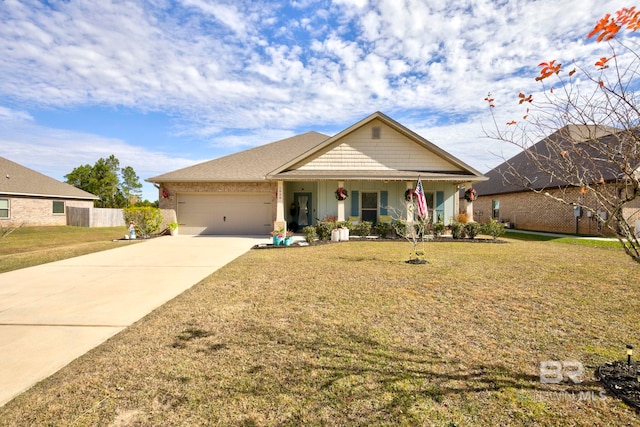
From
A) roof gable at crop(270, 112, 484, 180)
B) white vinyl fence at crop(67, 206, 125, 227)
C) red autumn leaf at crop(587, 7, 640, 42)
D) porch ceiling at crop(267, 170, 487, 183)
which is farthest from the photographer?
white vinyl fence at crop(67, 206, 125, 227)

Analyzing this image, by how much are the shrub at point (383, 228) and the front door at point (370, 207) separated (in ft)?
3.89

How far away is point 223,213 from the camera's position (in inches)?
684

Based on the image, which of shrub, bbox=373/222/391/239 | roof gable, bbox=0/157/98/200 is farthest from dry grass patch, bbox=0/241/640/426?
roof gable, bbox=0/157/98/200

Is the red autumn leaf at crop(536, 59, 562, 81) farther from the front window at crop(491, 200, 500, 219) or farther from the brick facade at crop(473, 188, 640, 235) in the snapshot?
the front window at crop(491, 200, 500, 219)

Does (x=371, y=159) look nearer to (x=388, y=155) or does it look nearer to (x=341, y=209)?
(x=388, y=155)

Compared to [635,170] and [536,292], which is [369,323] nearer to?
[635,170]

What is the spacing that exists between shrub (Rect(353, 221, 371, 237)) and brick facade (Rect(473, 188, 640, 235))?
28.5 ft

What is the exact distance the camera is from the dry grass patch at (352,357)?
246cm

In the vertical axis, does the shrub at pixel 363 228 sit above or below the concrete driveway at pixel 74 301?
above

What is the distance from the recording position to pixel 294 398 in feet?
8.63

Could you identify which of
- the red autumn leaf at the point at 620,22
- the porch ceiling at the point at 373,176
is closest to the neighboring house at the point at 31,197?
the porch ceiling at the point at 373,176

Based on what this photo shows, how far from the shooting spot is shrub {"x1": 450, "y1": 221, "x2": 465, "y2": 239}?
48.4 feet

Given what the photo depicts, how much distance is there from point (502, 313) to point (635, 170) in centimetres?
275

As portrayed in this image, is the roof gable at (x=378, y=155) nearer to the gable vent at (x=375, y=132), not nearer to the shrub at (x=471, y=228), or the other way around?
the gable vent at (x=375, y=132)
